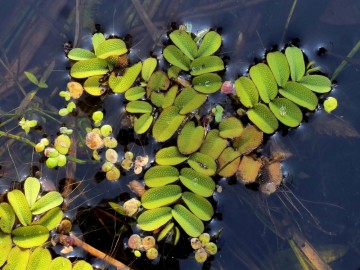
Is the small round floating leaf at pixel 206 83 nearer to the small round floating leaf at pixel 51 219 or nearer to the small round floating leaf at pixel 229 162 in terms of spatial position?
the small round floating leaf at pixel 229 162

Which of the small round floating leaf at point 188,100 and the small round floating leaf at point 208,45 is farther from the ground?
the small round floating leaf at point 208,45

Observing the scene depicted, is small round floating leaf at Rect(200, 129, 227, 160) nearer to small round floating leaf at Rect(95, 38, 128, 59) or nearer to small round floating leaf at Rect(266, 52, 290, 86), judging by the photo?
small round floating leaf at Rect(266, 52, 290, 86)

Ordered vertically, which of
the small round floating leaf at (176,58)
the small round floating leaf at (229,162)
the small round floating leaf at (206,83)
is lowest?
the small round floating leaf at (229,162)

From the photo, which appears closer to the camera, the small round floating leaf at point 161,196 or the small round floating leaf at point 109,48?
the small round floating leaf at point 161,196

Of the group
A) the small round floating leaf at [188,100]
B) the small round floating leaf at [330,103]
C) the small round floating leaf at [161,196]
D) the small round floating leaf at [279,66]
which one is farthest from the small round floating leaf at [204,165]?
the small round floating leaf at [330,103]

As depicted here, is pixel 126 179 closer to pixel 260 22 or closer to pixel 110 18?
pixel 110 18

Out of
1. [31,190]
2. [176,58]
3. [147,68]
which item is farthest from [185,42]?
[31,190]
